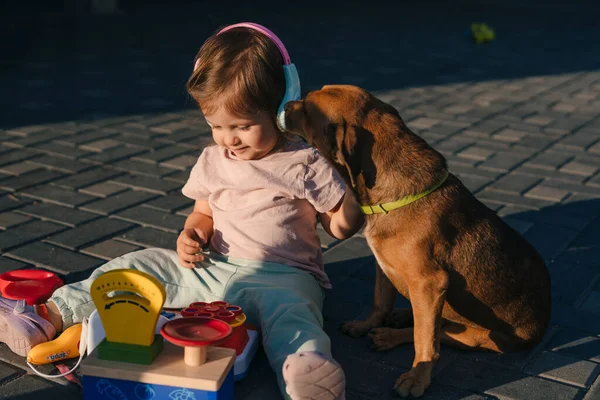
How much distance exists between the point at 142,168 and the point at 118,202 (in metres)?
0.77

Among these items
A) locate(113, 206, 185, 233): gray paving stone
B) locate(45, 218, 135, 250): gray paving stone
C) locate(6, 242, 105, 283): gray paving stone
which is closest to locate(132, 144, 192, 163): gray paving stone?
locate(113, 206, 185, 233): gray paving stone

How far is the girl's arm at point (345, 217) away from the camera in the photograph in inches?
139

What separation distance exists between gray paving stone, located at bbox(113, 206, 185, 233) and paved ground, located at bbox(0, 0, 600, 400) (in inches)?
0.7

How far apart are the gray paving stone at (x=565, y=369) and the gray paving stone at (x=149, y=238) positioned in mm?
2140

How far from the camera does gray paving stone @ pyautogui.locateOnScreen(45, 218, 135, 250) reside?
4742mm

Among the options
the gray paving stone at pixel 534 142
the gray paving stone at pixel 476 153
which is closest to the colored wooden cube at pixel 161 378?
the gray paving stone at pixel 476 153

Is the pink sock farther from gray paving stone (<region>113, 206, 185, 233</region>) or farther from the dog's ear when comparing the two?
gray paving stone (<region>113, 206, 185, 233</region>)

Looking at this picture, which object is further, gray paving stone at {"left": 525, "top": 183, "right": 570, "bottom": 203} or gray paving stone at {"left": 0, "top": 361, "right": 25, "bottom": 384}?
gray paving stone at {"left": 525, "top": 183, "right": 570, "bottom": 203}

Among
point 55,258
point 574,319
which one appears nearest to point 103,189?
point 55,258

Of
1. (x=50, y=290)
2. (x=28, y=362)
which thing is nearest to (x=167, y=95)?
(x=50, y=290)

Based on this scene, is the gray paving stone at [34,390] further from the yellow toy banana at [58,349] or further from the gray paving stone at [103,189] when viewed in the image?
the gray paving stone at [103,189]

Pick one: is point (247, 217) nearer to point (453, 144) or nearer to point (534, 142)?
point (453, 144)

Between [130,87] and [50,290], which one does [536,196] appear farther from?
[130,87]

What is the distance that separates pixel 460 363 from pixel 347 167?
0.98m
